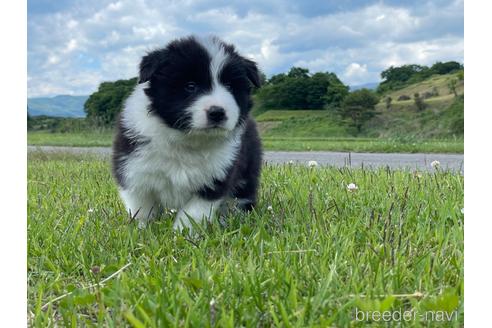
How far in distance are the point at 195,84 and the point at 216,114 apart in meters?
0.26

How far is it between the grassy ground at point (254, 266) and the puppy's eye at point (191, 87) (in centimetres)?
81

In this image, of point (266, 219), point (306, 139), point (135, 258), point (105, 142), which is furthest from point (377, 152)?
point (135, 258)

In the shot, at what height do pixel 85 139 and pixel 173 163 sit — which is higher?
pixel 85 139

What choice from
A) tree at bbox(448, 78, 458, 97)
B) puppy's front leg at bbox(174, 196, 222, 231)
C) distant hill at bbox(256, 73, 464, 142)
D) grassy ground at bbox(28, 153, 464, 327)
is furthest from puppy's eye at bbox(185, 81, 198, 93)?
tree at bbox(448, 78, 458, 97)

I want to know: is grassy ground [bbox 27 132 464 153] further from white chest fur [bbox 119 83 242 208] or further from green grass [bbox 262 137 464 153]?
white chest fur [bbox 119 83 242 208]

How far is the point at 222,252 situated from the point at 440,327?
3.67ft

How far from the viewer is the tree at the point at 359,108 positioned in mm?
19281

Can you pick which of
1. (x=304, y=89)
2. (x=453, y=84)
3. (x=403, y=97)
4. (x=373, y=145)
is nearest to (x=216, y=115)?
(x=304, y=89)

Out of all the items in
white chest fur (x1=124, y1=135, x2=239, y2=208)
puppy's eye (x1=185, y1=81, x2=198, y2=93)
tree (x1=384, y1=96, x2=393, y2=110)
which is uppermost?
tree (x1=384, y1=96, x2=393, y2=110)

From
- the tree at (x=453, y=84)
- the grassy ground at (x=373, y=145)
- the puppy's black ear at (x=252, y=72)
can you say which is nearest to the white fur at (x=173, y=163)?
the puppy's black ear at (x=252, y=72)

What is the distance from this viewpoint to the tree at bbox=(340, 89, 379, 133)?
19281 mm

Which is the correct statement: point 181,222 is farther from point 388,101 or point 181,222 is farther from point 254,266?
point 388,101

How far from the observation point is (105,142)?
1430 centimetres

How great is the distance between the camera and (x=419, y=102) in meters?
19.2
